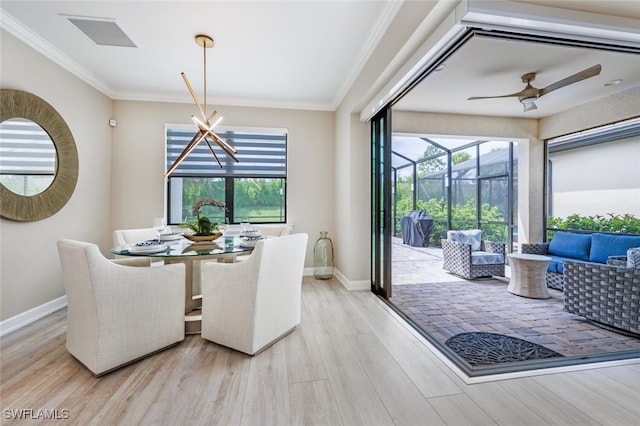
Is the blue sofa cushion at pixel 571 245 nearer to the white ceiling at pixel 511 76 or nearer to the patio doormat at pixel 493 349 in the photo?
the white ceiling at pixel 511 76

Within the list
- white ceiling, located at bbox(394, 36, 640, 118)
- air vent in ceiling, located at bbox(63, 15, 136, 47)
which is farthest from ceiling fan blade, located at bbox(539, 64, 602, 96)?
air vent in ceiling, located at bbox(63, 15, 136, 47)

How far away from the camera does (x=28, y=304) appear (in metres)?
2.76

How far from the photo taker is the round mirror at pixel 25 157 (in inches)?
99.9

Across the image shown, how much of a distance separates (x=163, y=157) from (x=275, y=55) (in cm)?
232

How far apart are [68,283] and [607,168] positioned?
682 centimetres

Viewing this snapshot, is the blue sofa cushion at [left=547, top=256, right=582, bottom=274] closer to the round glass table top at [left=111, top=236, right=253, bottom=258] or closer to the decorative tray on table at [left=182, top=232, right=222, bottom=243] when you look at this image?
the round glass table top at [left=111, top=236, right=253, bottom=258]

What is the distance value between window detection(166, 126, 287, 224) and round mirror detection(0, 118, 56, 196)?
4.71ft

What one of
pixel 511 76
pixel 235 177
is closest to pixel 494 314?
pixel 511 76

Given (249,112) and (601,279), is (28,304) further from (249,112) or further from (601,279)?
(601,279)

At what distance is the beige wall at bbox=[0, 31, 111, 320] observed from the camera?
2.58m

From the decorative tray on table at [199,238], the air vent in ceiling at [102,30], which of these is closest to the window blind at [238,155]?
the air vent in ceiling at [102,30]

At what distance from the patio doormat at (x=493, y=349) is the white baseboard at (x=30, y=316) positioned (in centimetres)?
385

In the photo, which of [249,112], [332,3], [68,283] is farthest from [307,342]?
[249,112]

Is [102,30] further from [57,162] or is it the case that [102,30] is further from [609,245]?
[609,245]
